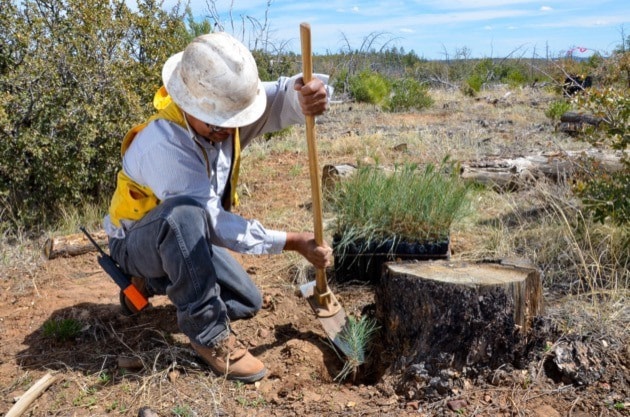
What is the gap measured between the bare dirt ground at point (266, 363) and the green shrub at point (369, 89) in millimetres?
9552

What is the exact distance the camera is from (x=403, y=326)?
8.83ft

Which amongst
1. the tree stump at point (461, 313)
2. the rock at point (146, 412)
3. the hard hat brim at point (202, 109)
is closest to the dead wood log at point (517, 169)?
the tree stump at point (461, 313)

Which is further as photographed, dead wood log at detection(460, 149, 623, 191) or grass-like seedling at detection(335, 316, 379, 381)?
dead wood log at detection(460, 149, 623, 191)

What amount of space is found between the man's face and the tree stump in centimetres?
94

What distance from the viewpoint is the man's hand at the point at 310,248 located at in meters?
2.67

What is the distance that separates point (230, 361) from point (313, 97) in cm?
121

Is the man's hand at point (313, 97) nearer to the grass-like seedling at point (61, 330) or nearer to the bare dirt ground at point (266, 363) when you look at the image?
the bare dirt ground at point (266, 363)

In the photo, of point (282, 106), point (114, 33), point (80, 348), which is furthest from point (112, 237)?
point (114, 33)

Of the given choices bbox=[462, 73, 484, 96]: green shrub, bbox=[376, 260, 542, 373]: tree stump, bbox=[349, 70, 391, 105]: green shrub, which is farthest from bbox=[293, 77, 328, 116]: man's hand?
bbox=[462, 73, 484, 96]: green shrub

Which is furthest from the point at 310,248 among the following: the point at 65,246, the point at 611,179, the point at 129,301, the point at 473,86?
the point at 473,86

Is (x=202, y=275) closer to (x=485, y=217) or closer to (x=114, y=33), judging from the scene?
(x=485, y=217)

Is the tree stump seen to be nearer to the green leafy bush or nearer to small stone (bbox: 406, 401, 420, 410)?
small stone (bbox: 406, 401, 420, 410)

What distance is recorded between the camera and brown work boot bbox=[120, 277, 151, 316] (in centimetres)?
299

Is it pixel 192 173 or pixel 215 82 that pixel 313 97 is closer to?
pixel 215 82
